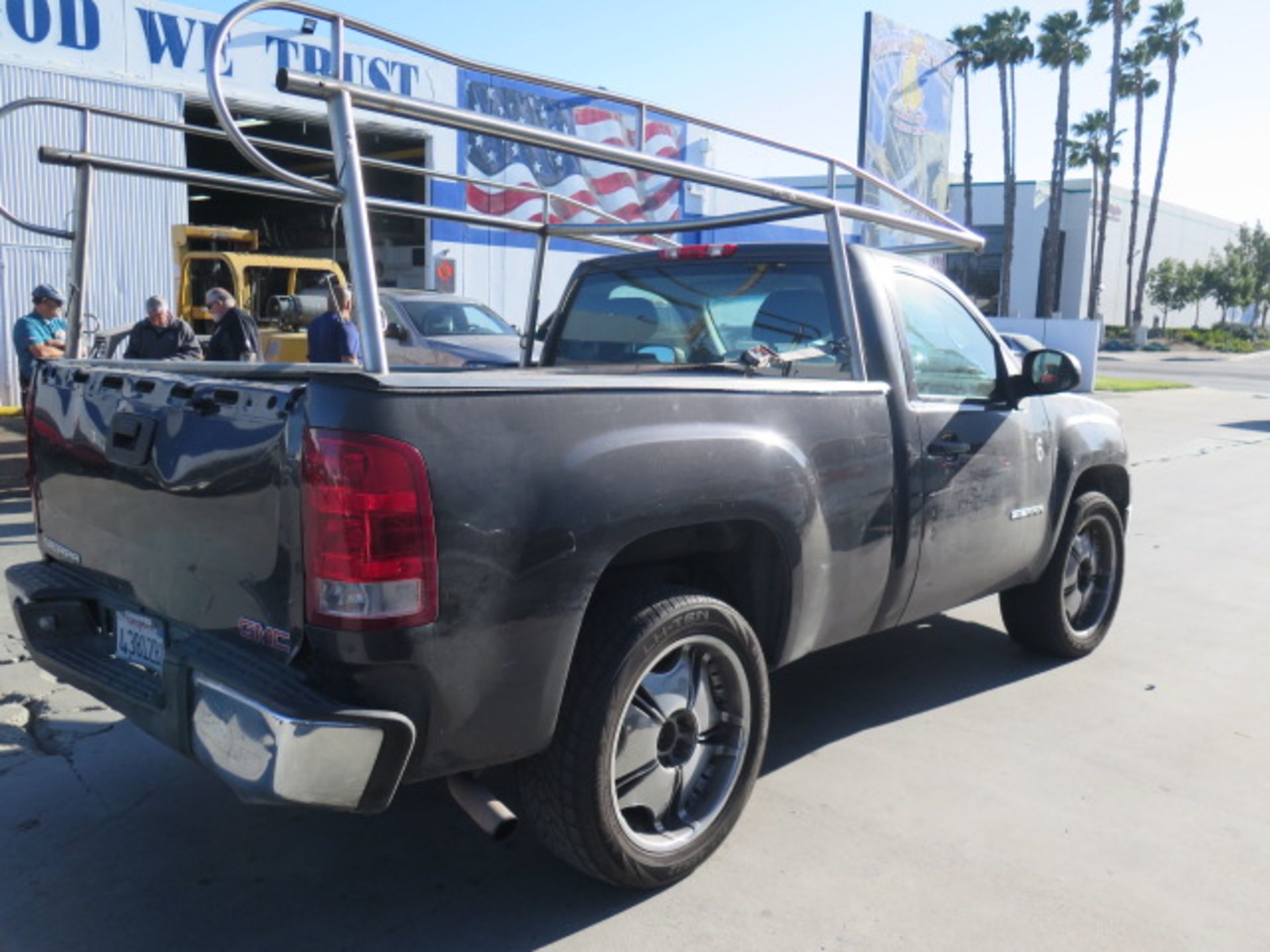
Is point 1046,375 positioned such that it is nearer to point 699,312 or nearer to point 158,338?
point 699,312

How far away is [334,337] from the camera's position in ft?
26.1

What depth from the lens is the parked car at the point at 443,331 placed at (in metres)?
11.1

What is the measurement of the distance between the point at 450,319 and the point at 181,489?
9.38 meters

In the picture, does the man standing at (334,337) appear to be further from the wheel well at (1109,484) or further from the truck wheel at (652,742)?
the truck wheel at (652,742)

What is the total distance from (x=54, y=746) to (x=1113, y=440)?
15.6 ft

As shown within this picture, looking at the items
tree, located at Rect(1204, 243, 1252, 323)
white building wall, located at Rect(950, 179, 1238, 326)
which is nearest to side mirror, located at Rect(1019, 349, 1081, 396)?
Result: white building wall, located at Rect(950, 179, 1238, 326)

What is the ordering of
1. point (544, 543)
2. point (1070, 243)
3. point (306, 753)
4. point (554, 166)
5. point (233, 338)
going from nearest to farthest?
point (306, 753) < point (544, 543) < point (233, 338) < point (554, 166) < point (1070, 243)

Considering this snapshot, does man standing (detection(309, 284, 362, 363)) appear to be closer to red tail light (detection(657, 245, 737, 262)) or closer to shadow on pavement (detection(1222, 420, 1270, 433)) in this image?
red tail light (detection(657, 245, 737, 262))

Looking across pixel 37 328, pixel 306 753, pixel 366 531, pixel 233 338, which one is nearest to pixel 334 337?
pixel 233 338

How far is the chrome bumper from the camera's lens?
7.73ft

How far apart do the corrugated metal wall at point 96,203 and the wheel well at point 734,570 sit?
41.0 feet

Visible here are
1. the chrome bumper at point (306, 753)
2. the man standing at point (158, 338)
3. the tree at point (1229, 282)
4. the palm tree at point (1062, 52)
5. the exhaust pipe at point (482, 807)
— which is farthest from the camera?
the tree at point (1229, 282)

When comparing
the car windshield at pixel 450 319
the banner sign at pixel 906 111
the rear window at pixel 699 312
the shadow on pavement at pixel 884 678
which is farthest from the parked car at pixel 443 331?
the banner sign at pixel 906 111

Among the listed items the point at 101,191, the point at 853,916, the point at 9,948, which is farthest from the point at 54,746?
the point at 101,191
